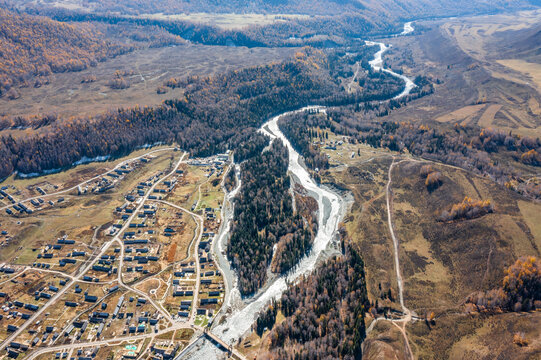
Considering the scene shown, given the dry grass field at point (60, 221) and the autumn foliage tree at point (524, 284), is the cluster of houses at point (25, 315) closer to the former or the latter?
the dry grass field at point (60, 221)

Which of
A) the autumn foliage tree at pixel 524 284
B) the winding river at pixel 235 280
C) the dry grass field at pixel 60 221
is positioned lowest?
the winding river at pixel 235 280

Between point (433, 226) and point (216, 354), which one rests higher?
point (433, 226)

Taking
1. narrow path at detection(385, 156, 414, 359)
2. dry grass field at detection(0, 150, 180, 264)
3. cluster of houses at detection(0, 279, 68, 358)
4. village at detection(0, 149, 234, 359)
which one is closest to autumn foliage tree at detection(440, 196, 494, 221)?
narrow path at detection(385, 156, 414, 359)

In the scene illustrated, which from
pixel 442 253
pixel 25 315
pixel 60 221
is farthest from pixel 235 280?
pixel 60 221

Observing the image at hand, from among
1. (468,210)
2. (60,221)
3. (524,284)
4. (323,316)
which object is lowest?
(323,316)

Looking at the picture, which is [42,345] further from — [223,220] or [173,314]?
[223,220]

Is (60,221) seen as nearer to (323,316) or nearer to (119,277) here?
(119,277)

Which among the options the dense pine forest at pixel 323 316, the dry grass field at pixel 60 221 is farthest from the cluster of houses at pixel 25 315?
the dense pine forest at pixel 323 316

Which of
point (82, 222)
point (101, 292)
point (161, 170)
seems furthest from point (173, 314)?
point (161, 170)
